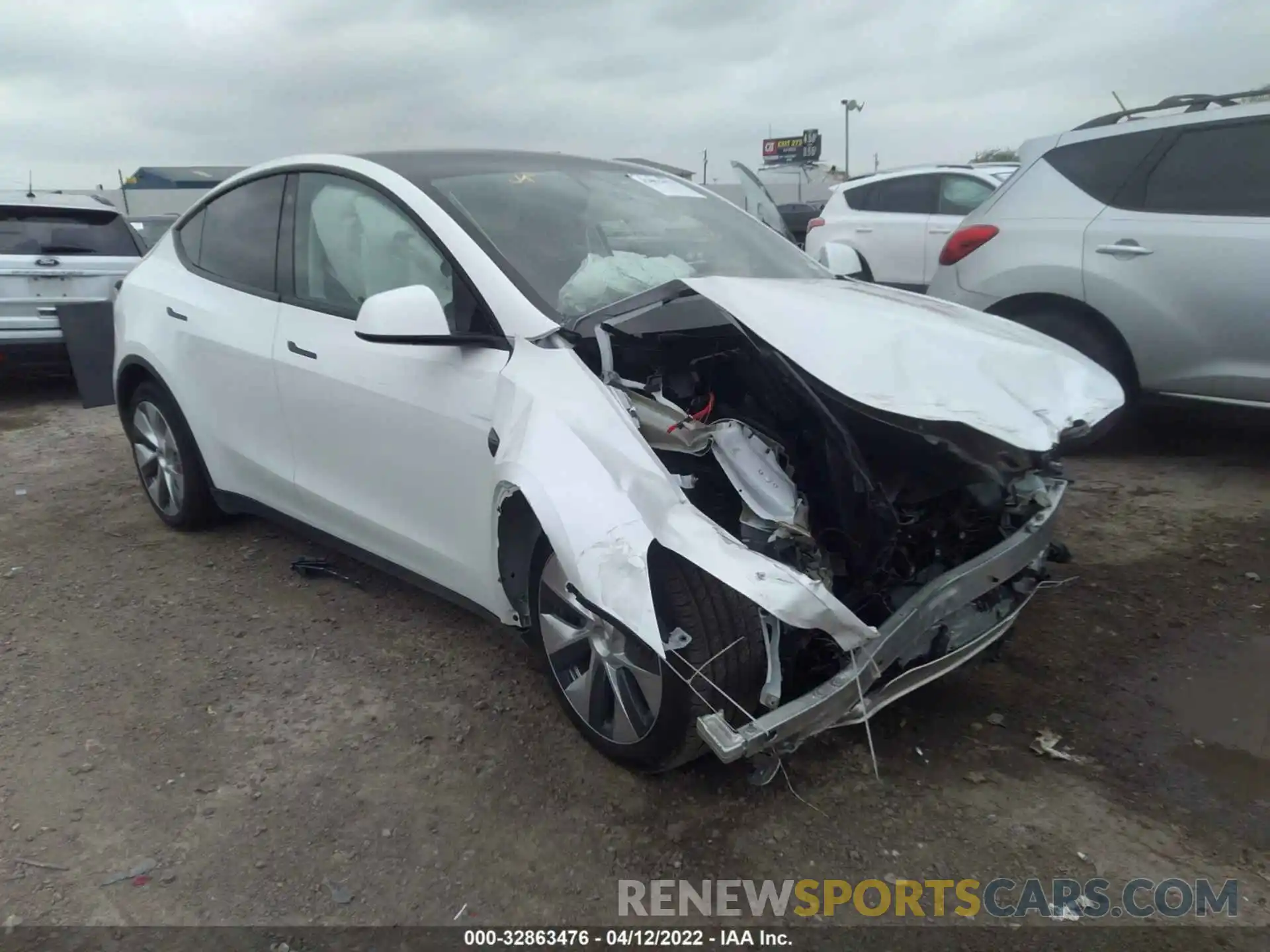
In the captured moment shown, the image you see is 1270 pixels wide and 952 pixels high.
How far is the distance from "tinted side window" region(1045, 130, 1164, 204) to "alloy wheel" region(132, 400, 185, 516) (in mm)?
4758

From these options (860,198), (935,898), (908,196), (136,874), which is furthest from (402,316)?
(860,198)

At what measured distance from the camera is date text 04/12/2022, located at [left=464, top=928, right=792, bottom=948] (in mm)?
2133

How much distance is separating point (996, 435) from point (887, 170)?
9.00 metres

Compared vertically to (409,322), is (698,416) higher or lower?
lower

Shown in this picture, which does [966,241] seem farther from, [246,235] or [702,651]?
[702,651]

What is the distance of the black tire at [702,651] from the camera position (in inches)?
90.3

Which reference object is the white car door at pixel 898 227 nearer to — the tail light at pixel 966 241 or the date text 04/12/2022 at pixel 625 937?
the tail light at pixel 966 241

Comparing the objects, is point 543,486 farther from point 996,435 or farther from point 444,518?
point 996,435

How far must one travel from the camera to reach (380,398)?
3.06 m

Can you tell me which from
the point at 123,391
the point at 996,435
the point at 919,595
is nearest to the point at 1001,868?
the point at 919,595

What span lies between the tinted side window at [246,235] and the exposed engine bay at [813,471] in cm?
176

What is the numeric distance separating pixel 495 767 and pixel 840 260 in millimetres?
2496

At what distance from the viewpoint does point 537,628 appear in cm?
281

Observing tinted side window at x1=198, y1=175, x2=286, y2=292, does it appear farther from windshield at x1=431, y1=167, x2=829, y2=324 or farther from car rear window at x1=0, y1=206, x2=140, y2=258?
car rear window at x1=0, y1=206, x2=140, y2=258
